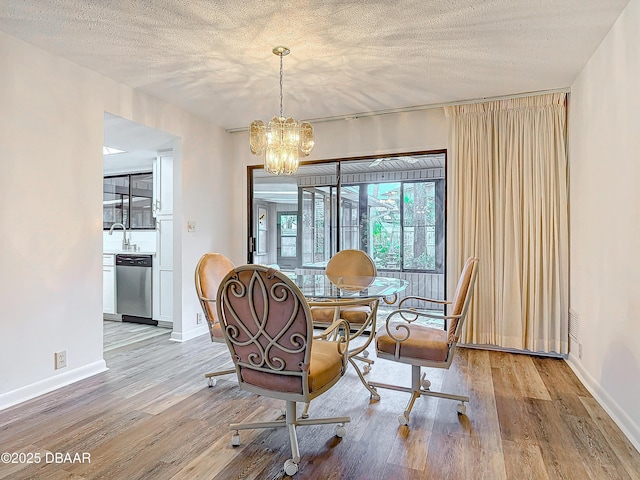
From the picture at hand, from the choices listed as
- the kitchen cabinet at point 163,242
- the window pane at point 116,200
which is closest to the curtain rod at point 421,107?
the kitchen cabinet at point 163,242

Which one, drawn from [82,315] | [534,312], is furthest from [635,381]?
[82,315]

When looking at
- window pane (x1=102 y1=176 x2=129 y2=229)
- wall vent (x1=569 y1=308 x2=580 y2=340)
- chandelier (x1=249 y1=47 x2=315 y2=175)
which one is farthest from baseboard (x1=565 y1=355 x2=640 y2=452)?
window pane (x1=102 y1=176 x2=129 y2=229)

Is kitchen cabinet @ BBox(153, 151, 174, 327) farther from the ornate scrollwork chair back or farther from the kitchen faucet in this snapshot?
the ornate scrollwork chair back

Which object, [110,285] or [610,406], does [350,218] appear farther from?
[110,285]

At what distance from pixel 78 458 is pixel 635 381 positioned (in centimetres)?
301

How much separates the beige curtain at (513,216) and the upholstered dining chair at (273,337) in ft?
7.99

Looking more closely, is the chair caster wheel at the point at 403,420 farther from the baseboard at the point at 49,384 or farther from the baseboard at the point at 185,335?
the baseboard at the point at 185,335

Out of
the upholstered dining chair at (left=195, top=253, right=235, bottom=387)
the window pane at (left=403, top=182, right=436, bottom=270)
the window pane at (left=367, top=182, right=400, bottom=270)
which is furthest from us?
the window pane at (left=367, top=182, right=400, bottom=270)

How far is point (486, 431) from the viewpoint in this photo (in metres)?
2.27

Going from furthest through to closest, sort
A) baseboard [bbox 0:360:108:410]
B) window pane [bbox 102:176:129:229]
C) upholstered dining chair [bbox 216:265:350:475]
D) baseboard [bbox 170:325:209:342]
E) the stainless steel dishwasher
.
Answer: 1. window pane [bbox 102:176:129:229]
2. the stainless steel dishwasher
3. baseboard [bbox 170:325:209:342]
4. baseboard [bbox 0:360:108:410]
5. upholstered dining chair [bbox 216:265:350:475]

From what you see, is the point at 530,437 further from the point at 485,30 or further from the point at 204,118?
the point at 204,118

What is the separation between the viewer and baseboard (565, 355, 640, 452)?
2.13m

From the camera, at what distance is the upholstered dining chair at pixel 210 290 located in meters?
2.88

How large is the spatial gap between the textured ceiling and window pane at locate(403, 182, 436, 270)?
114cm
